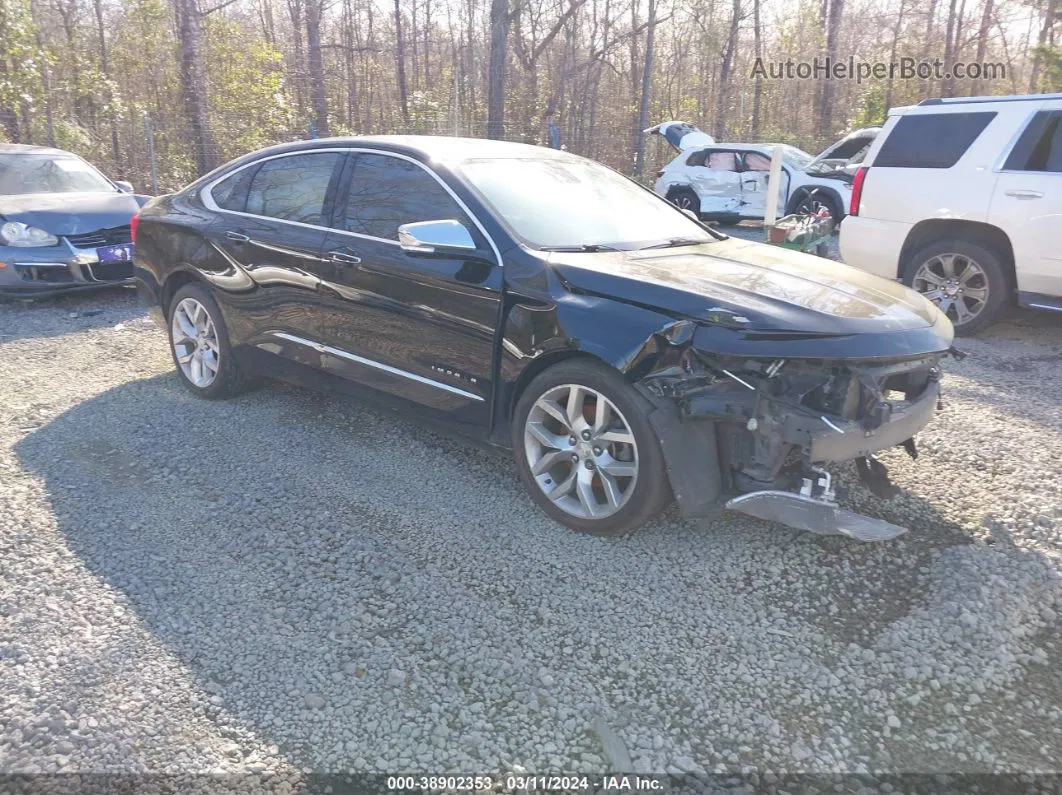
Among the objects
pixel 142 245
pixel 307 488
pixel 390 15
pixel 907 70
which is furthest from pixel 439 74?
pixel 307 488

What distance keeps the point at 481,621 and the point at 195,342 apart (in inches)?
133

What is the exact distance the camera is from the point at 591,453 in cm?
353

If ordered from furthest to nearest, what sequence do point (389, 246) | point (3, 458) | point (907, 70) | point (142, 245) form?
point (907, 70), point (142, 245), point (3, 458), point (389, 246)

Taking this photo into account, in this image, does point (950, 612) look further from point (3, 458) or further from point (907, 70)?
point (907, 70)

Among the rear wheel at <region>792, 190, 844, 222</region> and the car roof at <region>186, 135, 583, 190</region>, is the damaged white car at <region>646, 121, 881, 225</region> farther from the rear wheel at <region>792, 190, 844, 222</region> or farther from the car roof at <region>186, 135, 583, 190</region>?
the car roof at <region>186, 135, 583, 190</region>

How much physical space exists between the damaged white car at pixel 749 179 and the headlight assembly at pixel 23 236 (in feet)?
31.9

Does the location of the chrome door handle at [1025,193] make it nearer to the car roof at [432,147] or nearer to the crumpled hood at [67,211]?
the car roof at [432,147]

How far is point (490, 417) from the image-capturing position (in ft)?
12.8

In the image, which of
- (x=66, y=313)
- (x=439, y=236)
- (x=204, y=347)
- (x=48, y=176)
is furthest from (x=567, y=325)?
A: (x=48, y=176)

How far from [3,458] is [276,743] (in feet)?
9.93

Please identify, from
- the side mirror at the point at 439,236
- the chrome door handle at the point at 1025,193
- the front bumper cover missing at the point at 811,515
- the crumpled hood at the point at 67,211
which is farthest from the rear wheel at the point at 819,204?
the front bumper cover missing at the point at 811,515

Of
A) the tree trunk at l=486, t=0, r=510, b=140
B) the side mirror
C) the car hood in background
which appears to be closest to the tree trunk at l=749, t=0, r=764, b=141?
the car hood in background

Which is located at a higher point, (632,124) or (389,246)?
(632,124)

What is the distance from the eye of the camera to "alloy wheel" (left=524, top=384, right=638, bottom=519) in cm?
345
